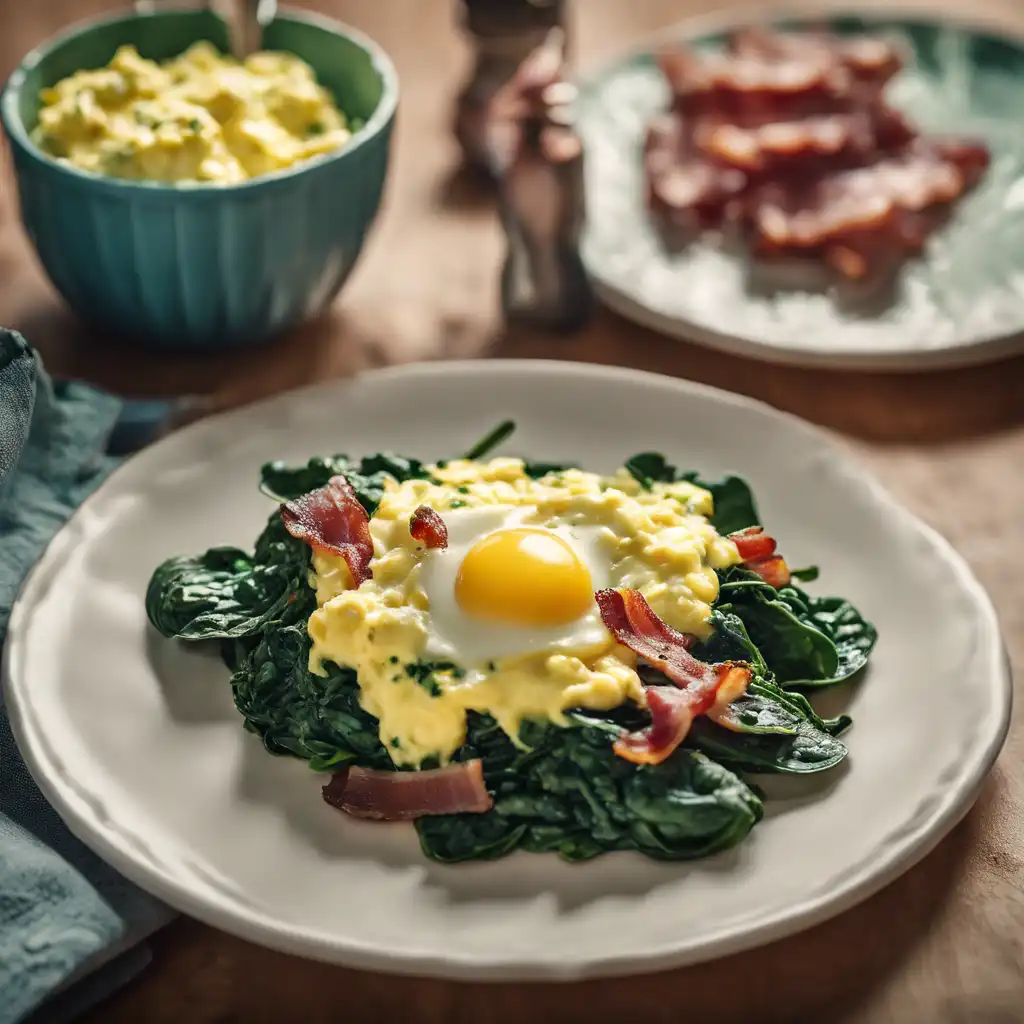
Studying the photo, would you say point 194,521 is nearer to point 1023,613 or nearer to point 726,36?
point 1023,613

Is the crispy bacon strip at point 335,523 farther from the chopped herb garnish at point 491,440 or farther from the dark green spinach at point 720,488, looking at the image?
the dark green spinach at point 720,488

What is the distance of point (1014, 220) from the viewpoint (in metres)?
3.91

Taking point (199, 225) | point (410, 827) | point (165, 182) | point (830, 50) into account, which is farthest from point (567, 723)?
point (830, 50)

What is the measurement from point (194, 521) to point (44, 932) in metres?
1.03

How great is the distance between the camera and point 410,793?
223cm

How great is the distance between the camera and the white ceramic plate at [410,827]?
206 cm

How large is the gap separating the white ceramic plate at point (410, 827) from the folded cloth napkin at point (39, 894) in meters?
0.08

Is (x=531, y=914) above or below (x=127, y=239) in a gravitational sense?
below

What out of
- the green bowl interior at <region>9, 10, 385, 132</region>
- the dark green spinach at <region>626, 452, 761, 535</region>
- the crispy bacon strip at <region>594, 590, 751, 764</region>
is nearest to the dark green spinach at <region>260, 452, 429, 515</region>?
the dark green spinach at <region>626, 452, 761, 535</region>

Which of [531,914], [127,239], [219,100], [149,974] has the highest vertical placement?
[219,100]

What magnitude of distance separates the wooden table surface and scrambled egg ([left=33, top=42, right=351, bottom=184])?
0.24m

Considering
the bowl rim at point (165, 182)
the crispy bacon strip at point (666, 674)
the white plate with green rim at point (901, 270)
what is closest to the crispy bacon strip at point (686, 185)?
the white plate with green rim at point (901, 270)

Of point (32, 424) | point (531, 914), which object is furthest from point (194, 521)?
point (531, 914)

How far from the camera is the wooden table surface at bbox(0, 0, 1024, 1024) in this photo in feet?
6.89
